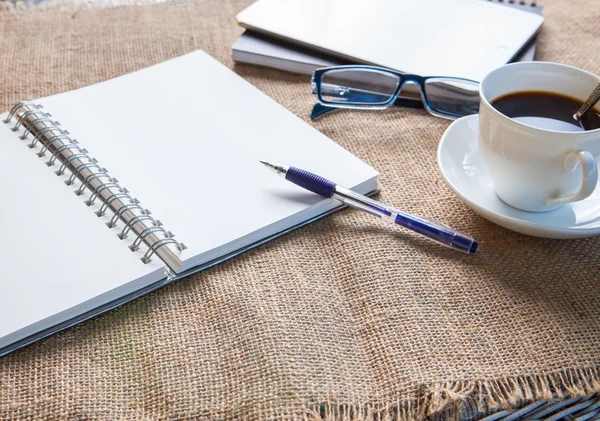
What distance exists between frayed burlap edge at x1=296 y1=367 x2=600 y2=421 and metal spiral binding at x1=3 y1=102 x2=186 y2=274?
0.20 metres

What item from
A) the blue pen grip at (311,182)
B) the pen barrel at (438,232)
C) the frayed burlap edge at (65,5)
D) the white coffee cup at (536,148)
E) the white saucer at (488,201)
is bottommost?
the frayed burlap edge at (65,5)

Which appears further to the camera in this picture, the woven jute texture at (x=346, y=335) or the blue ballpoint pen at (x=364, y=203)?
the blue ballpoint pen at (x=364, y=203)

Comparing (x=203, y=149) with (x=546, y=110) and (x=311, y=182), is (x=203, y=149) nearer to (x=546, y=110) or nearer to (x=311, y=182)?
(x=311, y=182)

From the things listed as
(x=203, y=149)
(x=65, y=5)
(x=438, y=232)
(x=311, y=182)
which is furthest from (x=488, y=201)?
(x=65, y=5)

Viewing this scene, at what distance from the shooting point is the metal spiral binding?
57cm

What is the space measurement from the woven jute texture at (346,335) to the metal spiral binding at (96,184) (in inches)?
1.6

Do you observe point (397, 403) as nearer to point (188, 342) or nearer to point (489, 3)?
point (188, 342)

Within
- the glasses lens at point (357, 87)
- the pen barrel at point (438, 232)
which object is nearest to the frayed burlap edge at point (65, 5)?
the glasses lens at point (357, 87)

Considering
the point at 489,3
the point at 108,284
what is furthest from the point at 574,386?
the point at 489,3

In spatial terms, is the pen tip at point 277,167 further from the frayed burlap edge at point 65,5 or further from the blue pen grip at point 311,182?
the frayed burlap edge at point 65,5

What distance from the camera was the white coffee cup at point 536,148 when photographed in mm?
535

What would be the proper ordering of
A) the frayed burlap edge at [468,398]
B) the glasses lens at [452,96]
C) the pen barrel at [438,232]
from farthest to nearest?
the glasses lens at [452,96] → the pen barrel at [438,232] → the frayed burlap edge at [468,398]

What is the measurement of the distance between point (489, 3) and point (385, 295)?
0.61 m

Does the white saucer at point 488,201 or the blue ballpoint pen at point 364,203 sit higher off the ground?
→ the white saucer at point 488,201
